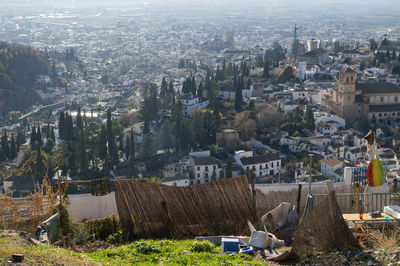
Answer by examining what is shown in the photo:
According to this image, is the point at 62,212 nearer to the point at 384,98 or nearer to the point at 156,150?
the point at 156,150

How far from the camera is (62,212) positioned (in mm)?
5477

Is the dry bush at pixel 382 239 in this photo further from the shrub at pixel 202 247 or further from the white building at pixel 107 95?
the white building at pixel 107 95

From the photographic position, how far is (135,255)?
4.65 meters

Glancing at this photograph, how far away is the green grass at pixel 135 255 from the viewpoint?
13.5 ft

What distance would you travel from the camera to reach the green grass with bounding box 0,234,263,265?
4125mm

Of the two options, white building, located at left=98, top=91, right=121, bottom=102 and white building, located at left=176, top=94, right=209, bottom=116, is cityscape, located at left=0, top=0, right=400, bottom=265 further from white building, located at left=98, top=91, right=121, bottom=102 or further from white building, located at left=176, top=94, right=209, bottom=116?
white building, located at left=98, top=91, right=121, bottom=102

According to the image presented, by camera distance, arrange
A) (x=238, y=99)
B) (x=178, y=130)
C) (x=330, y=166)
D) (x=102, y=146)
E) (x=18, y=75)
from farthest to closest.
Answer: (x=18, y=75), (x=238, y=99), (x=178, y=130), (x=102, y=146), (x=330, y=166)

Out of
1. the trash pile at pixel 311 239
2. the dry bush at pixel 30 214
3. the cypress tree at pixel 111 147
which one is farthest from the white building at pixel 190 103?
the trash pile at pixel 311 239

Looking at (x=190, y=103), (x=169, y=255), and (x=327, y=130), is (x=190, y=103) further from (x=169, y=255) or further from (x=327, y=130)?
(x=169, y=255)

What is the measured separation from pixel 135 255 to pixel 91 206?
82.1 inches

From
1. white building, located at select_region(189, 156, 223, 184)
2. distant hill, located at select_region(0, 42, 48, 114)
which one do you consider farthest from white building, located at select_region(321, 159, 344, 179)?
distant hill, located at select_region(0, 42, 48, 114)

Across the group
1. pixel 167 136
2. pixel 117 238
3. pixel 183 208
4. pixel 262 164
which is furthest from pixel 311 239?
pixel 167 136

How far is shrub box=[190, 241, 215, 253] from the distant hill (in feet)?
117

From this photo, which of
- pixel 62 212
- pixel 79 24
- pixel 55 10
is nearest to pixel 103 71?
pixel 79 24
